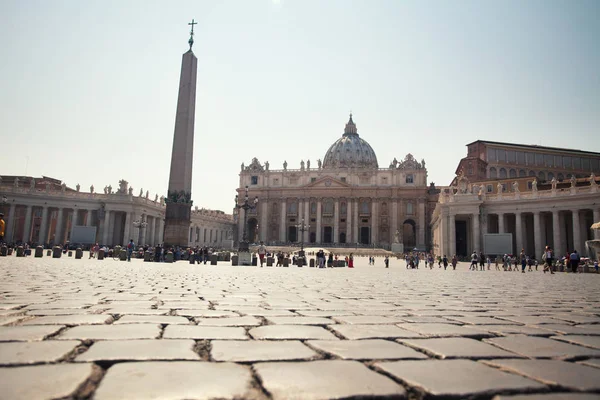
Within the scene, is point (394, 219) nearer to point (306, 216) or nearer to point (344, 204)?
point (344, 204)

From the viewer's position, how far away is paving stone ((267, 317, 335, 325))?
3976 millimetres

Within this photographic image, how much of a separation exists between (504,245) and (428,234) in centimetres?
4540

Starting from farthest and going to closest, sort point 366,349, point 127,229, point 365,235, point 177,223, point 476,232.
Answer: point 365,235
point 127,229
point 476,232
point 177,223
point 366,349

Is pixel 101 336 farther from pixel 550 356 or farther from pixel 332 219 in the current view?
pixel 332 219

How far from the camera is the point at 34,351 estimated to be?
250 centimetres

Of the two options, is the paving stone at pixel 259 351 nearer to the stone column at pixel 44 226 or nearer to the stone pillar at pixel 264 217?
the stone column at pixel 44 226

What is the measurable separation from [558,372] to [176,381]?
200 cm

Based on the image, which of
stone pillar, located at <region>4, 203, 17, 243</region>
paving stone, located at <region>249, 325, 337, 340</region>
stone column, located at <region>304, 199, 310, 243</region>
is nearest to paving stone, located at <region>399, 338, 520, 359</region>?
paving stone, located at <region>249, 325, 337, 340</region>

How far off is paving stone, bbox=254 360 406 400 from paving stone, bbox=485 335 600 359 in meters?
1.29

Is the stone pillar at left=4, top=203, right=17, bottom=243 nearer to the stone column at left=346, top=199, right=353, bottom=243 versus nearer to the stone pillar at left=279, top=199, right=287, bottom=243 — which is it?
the stone pillar at left=279, top=199, right=287, bottom=243

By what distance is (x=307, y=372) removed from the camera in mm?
2195

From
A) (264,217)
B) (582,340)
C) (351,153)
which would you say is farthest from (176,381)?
(351,153)

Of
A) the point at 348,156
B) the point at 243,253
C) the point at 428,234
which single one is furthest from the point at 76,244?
the point at 348,156

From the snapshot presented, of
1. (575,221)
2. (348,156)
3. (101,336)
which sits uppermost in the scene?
(348,156)
